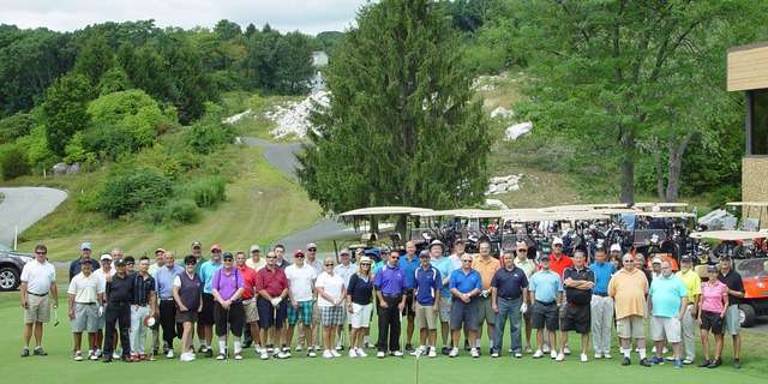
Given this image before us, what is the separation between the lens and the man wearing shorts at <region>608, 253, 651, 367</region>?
13586mm

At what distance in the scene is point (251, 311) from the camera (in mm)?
14414

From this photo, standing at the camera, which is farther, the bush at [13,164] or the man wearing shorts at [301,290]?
the bush at [13,164]

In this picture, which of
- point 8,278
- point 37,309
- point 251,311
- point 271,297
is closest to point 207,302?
point 251,311

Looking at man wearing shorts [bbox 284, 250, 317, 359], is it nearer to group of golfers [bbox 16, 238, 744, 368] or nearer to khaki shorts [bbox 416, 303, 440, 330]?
group of golfers [bbox 16, 238, 744, 368]

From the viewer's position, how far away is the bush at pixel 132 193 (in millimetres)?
47469

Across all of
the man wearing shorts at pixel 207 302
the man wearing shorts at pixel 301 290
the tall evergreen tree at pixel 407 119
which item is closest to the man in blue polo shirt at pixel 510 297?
the man wearing shorts at pixel 301 290

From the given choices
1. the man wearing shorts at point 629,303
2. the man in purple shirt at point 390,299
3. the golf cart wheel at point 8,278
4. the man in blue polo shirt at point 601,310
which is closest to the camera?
the man wearing shorts at point 629,303

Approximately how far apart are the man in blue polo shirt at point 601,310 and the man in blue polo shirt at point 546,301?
0.49m

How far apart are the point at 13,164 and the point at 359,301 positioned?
168 feet

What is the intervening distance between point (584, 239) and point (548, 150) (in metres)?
30.9

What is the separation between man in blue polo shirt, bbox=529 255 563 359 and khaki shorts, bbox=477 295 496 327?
0.64 m

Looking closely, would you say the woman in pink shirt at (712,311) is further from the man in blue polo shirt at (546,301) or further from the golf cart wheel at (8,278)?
the golf cart wheel at (8,278)

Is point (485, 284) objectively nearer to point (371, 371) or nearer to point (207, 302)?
point (371, 371)

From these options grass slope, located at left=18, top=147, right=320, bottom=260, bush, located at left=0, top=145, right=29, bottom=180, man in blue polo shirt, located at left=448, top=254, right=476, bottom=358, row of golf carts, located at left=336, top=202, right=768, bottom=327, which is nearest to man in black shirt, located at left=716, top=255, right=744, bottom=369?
row of golf carts, located at left=336, top=202, right=768, bottom=327
